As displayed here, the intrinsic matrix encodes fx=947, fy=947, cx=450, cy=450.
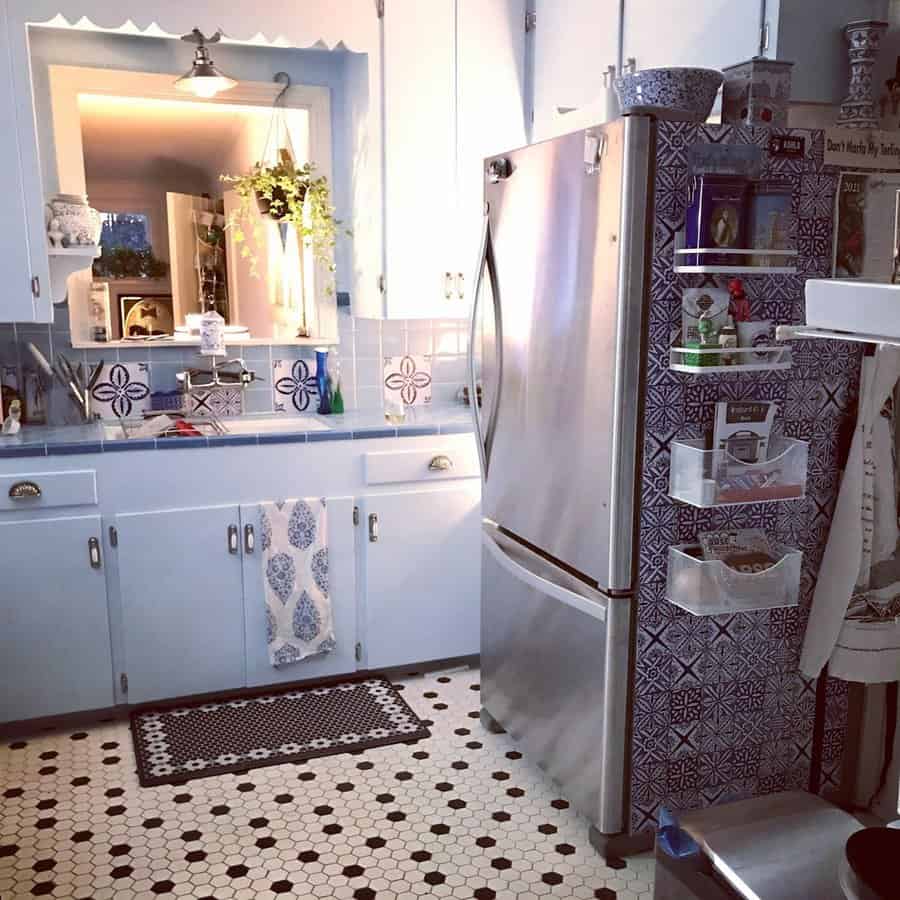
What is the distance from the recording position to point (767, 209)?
83.0 inches

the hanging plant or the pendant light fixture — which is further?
the hanging plant

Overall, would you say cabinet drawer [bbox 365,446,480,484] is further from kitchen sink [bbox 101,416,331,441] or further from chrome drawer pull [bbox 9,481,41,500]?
chrome drawer pull [bbox 9,481,41,500]

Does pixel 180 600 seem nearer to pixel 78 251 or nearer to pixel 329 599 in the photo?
pixel 329 599

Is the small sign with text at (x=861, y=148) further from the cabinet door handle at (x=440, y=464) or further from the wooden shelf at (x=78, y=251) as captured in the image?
the wooden shelf at (x=78, y=251)

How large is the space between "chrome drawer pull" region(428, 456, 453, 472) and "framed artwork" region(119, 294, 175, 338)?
110 centimetres

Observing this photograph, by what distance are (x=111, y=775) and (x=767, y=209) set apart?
2340 mm

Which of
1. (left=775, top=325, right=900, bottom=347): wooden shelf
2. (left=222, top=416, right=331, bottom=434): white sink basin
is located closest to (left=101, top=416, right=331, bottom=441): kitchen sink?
(left=222, top=416, right=331, bottom=434): white sink basin

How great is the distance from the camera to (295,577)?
10.4ft

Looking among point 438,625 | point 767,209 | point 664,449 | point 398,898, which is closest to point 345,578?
point 438,625

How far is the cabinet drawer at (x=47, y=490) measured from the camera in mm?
2830

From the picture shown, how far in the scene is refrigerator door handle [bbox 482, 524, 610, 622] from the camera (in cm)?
228

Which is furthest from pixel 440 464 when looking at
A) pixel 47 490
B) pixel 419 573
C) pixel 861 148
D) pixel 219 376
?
pixel 861 148

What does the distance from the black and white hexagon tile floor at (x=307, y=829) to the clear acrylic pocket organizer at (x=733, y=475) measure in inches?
37.7

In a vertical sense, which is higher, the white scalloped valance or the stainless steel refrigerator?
the white scalloped valance
